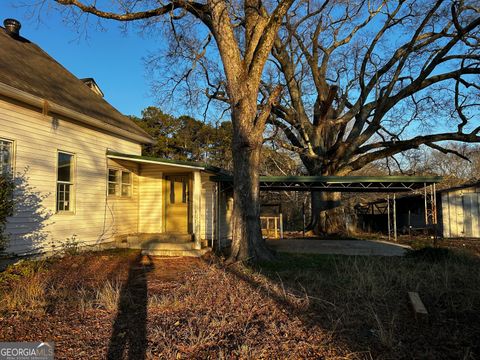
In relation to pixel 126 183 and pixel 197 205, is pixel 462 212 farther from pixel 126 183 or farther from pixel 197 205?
pixel 126 183

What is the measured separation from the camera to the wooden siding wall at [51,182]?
28.5ft

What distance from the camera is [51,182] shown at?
32.1ft

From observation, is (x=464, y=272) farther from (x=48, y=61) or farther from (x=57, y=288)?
(x=48, y=61)

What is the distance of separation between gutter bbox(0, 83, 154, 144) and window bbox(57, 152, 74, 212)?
1.12m

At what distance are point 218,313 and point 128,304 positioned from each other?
1454 mm

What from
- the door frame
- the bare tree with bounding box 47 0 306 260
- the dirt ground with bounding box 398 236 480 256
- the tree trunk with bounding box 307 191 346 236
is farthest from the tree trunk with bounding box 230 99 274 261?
the tree trunk with bounding box 307 191 346 236

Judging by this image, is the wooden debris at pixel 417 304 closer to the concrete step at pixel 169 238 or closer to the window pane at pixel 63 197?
the concrete step at pixel 169 238

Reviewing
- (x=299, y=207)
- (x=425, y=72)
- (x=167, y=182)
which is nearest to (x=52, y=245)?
(x=167, y=182)

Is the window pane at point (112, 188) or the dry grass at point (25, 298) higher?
the window pane at point (112, 188)

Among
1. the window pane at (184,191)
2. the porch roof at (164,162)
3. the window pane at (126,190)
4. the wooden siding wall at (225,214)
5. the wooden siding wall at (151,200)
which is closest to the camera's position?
the porch roof at (164,162)

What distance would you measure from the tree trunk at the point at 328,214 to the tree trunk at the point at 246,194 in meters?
10.3

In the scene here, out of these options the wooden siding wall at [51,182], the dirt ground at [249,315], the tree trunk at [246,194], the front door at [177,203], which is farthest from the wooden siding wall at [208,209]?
the dirt ground at [249,315]

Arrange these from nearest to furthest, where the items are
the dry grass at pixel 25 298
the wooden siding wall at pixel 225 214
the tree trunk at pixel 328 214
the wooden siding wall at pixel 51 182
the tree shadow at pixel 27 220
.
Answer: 1. the dry grass at pixel 25 298
2. the tree shadow at pixel 27 220
3. the wooden siding wall at pixel 51 182
4. the wooden siding wall at pixel 225 214
5. the tree trunk at pixel 328 214

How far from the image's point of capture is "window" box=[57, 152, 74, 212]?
10242 millimetres
